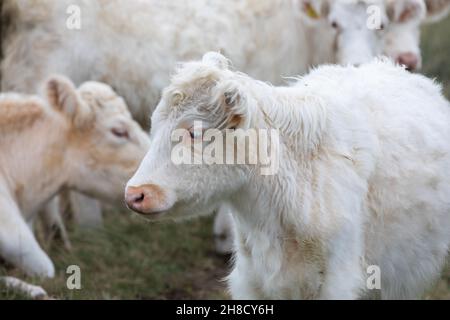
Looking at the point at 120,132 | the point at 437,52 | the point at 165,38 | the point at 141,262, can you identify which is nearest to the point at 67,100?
the point at 120,132

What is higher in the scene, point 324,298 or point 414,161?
point 414,161

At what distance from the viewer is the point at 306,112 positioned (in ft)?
15.1

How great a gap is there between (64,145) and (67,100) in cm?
35

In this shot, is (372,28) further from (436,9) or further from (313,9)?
(436,9)

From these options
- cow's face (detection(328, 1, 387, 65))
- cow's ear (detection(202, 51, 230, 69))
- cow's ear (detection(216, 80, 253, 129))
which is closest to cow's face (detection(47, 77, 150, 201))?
cow's face (detection(328, 1, 387, 65))

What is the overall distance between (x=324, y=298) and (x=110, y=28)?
389 centimetres

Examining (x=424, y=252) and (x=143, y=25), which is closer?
(x=424, y=252)

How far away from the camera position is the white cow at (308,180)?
436 cm

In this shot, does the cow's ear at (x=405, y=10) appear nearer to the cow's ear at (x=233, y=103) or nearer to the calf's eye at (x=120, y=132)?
the calf's eye at (x=120, y=132)

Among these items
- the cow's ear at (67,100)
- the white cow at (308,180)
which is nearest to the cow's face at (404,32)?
the cow's ear at (67,100)

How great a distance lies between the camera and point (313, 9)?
28.0ft
